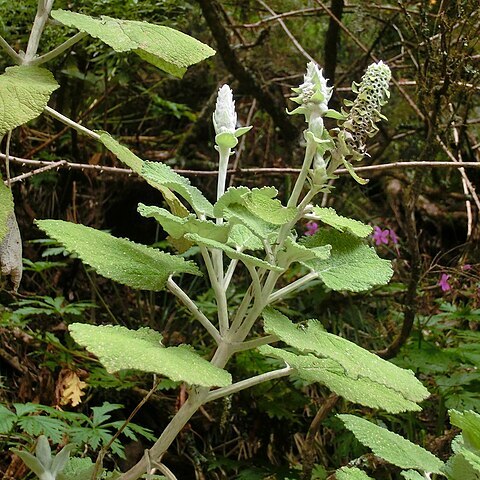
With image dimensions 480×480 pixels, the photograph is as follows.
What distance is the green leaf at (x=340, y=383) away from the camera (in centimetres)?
81

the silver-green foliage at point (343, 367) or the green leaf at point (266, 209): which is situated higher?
the green leaf at point (266, 209)

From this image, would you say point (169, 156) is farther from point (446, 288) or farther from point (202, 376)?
point (202, 376)

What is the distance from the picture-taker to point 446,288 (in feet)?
6.30

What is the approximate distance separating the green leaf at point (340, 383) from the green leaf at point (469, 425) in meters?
0.05

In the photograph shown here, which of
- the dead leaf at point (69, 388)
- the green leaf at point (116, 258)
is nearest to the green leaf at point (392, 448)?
the green leaf at point (116, 258)

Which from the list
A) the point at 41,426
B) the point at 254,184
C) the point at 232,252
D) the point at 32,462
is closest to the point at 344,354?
the point at 232,252

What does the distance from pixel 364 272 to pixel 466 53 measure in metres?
0.86

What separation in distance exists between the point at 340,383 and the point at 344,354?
0.09 metres

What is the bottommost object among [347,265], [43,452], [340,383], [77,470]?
[77,470]

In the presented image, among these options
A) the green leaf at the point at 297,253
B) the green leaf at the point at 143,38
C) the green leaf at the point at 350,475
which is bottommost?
the green leaf at the point at 350,475

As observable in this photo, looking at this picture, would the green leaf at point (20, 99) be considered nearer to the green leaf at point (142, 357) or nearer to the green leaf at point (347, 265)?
the green leaf at point (142, 357)

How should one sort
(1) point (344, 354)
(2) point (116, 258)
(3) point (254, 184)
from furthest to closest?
(3) point (254, 184) < (2) point (116, 258) < (1) point (344, 354)

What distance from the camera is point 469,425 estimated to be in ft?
2.65

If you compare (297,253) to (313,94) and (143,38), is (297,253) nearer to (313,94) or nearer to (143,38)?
(313,94)
